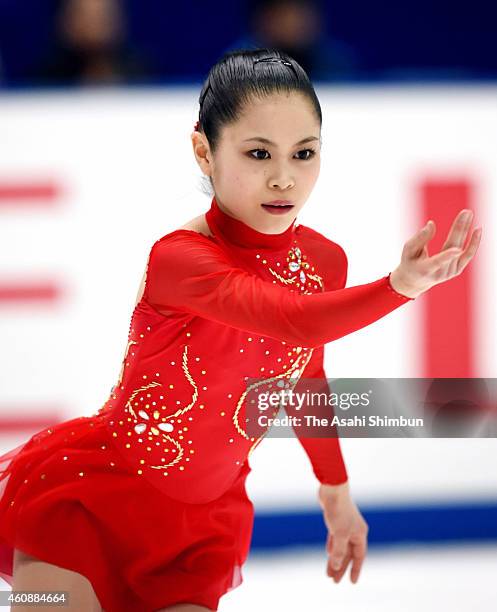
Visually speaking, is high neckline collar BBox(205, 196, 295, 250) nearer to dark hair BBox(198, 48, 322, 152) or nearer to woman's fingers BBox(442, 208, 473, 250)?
dark hair BBox(198, 48, 322, 152)

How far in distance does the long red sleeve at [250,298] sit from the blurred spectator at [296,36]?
5.78 ft

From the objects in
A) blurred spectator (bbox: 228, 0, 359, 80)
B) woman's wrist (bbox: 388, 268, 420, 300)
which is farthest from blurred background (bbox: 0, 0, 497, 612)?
woman's wrist (bbox: 388, 268, 420, 300)

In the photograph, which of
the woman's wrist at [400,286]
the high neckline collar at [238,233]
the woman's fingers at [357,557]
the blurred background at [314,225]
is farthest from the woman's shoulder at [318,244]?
the blurred background at [314,225]

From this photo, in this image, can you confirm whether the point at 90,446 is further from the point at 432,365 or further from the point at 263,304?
the point at 432,365

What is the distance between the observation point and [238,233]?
178 centimetres

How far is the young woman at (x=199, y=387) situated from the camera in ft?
5.50

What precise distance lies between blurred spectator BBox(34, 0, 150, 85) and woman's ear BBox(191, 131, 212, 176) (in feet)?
5.68

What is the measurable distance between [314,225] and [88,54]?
100 centimetres

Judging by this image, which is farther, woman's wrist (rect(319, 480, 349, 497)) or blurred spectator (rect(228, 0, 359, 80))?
blurred spectator (rect(228, 0, 359, 80))

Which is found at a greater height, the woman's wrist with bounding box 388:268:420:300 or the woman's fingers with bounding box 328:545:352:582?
the woman's wrist with bounding box 388:268:420:300

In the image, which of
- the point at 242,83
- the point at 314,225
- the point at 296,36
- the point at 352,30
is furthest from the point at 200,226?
the point at 352,30

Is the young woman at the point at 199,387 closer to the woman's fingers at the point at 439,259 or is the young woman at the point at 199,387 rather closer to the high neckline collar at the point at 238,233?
the high neckline collar at the point at 238,233

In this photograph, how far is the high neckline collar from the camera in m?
1.77

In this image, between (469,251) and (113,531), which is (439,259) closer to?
(469,251)
